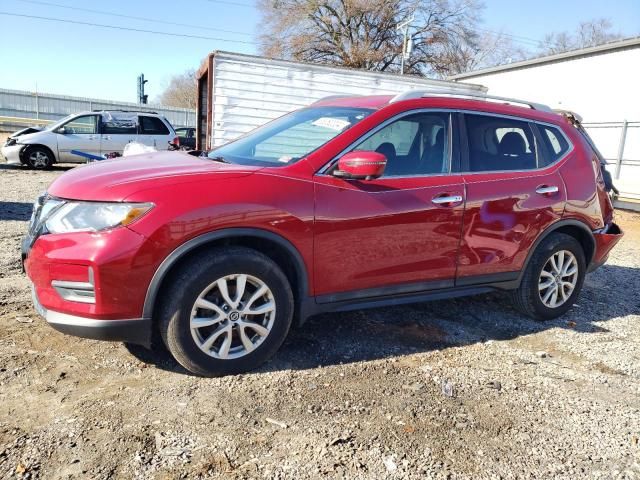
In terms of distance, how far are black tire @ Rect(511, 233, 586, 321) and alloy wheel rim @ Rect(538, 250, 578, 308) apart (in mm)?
33

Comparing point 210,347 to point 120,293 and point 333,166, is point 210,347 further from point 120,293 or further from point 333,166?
point 333,166

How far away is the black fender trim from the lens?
9.25 ft

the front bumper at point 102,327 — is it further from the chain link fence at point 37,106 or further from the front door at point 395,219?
the chain link fence at point 37,106

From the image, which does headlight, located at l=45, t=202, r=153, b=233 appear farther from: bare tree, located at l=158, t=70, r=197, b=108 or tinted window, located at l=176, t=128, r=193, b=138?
bare tree, located at l=158, t=70, r=197, b=108

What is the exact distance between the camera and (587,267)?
4.70 m

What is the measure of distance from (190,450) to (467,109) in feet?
10.0

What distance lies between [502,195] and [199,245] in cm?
233

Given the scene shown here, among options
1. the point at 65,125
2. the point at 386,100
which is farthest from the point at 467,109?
the point at 65,125

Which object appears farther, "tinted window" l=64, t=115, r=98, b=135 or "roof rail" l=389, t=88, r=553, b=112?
"tinted window" l=64, t=115, r=98, b=135

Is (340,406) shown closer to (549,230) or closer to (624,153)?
(549,230)

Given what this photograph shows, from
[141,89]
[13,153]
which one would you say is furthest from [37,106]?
[13,153]

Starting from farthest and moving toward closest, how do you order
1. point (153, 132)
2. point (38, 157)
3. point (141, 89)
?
point (141, 89) → point (153, 132) → point (38, 157)

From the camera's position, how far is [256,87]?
32.4 ft

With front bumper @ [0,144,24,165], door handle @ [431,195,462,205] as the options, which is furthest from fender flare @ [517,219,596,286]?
front bumper @ [0,144,24,165]
